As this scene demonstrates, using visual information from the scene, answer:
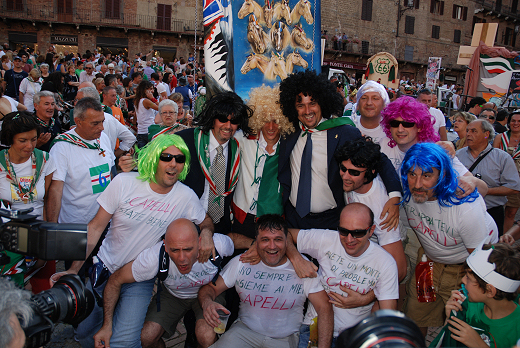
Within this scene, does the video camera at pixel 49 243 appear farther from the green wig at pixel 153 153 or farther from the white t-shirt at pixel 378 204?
the white t-shirt at pixel 378 204

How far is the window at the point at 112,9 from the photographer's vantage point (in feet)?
85.2

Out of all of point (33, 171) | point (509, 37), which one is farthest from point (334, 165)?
point (509, 37)

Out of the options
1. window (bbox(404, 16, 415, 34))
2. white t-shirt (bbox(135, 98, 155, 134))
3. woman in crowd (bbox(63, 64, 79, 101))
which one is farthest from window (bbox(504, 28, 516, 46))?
white t-shirt (bbox(135, 98, 155, 134))

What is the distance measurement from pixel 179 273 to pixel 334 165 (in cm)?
147

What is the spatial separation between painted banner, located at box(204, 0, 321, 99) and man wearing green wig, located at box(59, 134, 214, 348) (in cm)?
129

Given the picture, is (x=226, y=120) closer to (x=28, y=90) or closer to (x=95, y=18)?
(x=28, y=90)

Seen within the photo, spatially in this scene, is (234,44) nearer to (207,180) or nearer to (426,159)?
(207,180)

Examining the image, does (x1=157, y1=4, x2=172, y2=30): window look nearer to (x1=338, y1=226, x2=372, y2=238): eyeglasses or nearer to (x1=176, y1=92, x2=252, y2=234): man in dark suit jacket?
(x1=176, y1=92, x2=252, y2=234): man in dark suit jacket

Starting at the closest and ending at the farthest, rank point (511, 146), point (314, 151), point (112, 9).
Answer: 1. point (314, 151)
2. point (511, 146)
3. point (112, 9)

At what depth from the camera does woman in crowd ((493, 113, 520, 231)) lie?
4953 millimetres

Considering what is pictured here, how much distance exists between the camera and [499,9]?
40.1 meters

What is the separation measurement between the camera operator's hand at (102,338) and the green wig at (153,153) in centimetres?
113

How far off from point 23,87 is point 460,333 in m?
7.81

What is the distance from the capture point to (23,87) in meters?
6.98
